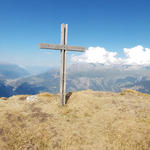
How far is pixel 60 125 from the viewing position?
14336mm

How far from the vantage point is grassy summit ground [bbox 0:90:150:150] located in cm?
1148

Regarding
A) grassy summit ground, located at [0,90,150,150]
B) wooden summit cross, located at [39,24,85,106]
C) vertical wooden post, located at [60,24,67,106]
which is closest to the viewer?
grassy summit ground, located at [0,90,150,150]

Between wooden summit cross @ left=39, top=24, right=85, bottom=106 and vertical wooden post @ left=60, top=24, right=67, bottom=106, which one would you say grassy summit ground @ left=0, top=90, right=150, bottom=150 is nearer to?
vertical wooden post @ left=60, top=24, right=67, bottom=106

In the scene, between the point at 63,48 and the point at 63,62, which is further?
the point at 63,62

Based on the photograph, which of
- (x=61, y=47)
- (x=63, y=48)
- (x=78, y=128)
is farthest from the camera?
(x=63, y=48)

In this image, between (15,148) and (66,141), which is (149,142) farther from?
(15,148)

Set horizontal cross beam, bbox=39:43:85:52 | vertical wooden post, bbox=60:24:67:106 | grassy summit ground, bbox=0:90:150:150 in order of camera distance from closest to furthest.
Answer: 1. grassy summit ground, bbox=0:90:150:150
2. horizontal cross beam, bbox=39:43:85:52
3. vertical wooden post, bbox=60:24:67:106

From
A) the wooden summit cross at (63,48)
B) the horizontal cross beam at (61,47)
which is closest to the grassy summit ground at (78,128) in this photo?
the wooden summit cross at (63,48)

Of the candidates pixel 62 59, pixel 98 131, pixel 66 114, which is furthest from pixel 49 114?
pixel 62 59

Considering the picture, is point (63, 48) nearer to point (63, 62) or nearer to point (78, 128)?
point (63, 62)

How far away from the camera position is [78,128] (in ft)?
45.7

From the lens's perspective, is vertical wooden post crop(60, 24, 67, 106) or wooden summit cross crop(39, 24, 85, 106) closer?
wooden summit cross crop(39, 24, 85, 106)

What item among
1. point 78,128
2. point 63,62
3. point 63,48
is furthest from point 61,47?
point 78,128

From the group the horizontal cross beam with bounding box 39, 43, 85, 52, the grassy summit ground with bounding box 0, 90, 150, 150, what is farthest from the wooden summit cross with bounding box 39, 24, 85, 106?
the grassy summit ground with bounding box 0, 90, 150, 150
